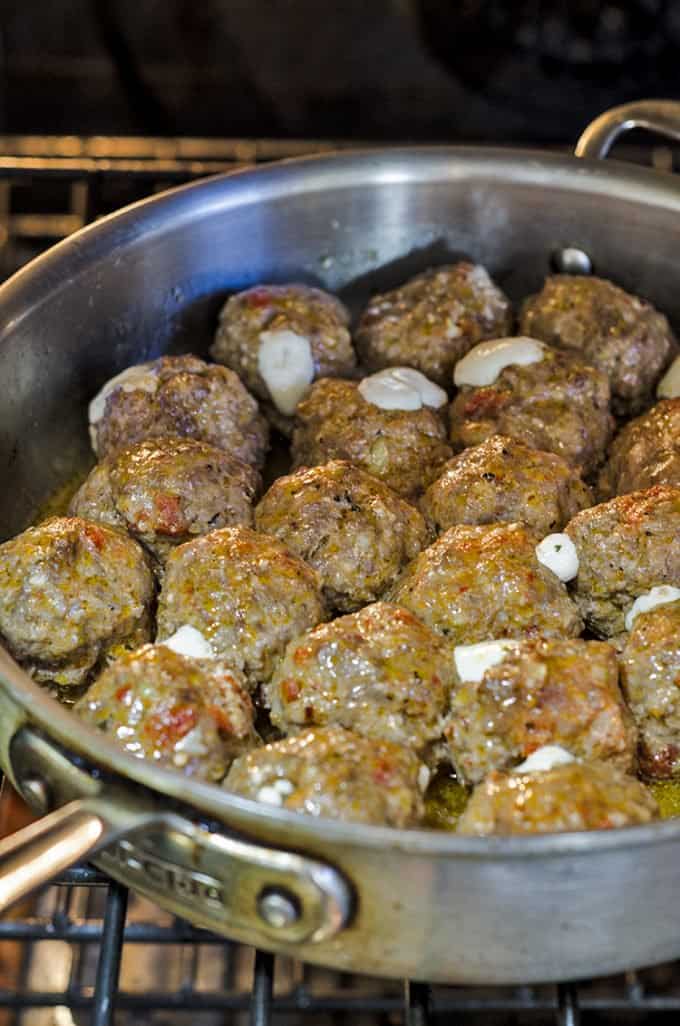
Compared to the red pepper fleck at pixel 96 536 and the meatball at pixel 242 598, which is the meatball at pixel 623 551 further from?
the red pepper fleck at pixel 96 536

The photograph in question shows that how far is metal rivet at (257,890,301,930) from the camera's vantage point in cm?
142

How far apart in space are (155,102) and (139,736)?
126 inches

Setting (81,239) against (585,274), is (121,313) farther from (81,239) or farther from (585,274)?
(585,274)

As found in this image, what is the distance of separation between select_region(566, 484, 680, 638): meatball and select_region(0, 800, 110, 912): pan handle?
0.86 metres

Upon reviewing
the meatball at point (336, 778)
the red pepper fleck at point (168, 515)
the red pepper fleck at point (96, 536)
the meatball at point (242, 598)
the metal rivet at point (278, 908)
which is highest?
the red pepper fleck at point (168, 515)

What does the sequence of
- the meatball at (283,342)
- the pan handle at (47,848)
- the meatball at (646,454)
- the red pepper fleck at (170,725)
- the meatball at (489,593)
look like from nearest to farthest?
the pan handle at (47,848)
the red pepper fleck at (170,725)
the meatball at (489,593)
the meatball at (646,454)
the meatball at (283,342)

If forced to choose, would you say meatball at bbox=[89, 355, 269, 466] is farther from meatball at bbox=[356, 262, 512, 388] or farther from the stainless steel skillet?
meatball at bbox=[356, 262, 512, 388]

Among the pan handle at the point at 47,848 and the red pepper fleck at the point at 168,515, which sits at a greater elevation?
the red pepper fleck at the point at 168,515

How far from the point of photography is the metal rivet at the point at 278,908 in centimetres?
142

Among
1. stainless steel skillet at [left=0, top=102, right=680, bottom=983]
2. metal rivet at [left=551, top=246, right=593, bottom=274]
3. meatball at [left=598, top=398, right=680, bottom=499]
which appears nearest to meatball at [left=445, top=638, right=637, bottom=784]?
stainless steel skillet at [left=0, top=102, right=680, bottom=983]

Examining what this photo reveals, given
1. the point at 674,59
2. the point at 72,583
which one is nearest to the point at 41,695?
the point at 72,583

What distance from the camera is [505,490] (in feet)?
6.64

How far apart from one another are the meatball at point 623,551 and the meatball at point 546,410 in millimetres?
249

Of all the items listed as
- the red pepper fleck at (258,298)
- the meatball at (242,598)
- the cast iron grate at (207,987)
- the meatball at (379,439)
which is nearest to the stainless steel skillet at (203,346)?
the red pepper fleck at (258,298)
